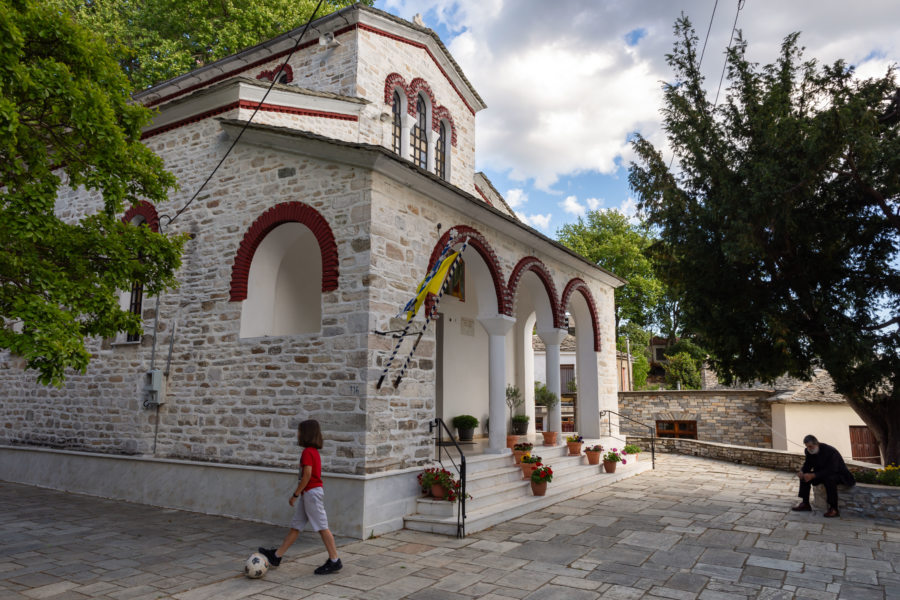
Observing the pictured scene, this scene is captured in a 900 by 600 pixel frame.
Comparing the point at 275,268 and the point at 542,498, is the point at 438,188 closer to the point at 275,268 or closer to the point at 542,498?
the point at 275,268

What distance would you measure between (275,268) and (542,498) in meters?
5.21

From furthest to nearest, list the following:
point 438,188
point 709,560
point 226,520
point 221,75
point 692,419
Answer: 1. point 692,419
2. point 221,75
3. point 438,188
4. point 226,520
5. point 709,560

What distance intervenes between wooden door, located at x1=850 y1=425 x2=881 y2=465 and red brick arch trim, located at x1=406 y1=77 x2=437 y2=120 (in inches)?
640

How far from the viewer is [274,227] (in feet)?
25.5

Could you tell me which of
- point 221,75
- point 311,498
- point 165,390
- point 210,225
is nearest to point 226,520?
point 165,390

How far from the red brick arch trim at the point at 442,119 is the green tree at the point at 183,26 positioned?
729 centimetres

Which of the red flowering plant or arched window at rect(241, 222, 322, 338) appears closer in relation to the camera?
arched window at rect(241, 222, 322, 338)

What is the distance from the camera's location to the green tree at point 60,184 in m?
4.91

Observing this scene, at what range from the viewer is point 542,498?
27.6 feet

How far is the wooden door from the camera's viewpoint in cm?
1756

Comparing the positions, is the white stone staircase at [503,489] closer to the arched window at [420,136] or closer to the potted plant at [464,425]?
the potted plant at [464,425]

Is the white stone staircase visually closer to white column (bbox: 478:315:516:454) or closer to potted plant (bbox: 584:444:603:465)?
potted plant (bbox: 584:444:603:465)

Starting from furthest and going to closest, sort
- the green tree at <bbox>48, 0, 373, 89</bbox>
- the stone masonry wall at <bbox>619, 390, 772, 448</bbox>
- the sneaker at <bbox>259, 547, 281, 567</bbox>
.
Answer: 1. the stone masonry wall at <bbox>619, 390, 772, 448</bbox>
2. the green tree at <bbox>48, 0, 373, 89</bbox>
3. the sneaker at <bbox>259, 547, 281, 567</bbox>

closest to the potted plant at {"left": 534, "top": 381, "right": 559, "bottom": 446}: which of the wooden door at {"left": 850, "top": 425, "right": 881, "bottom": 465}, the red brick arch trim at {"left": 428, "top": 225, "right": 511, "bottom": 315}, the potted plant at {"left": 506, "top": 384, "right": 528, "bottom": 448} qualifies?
the potted plant at {"left": 506, "top": 384, "right": 528, "bottom": 448}
